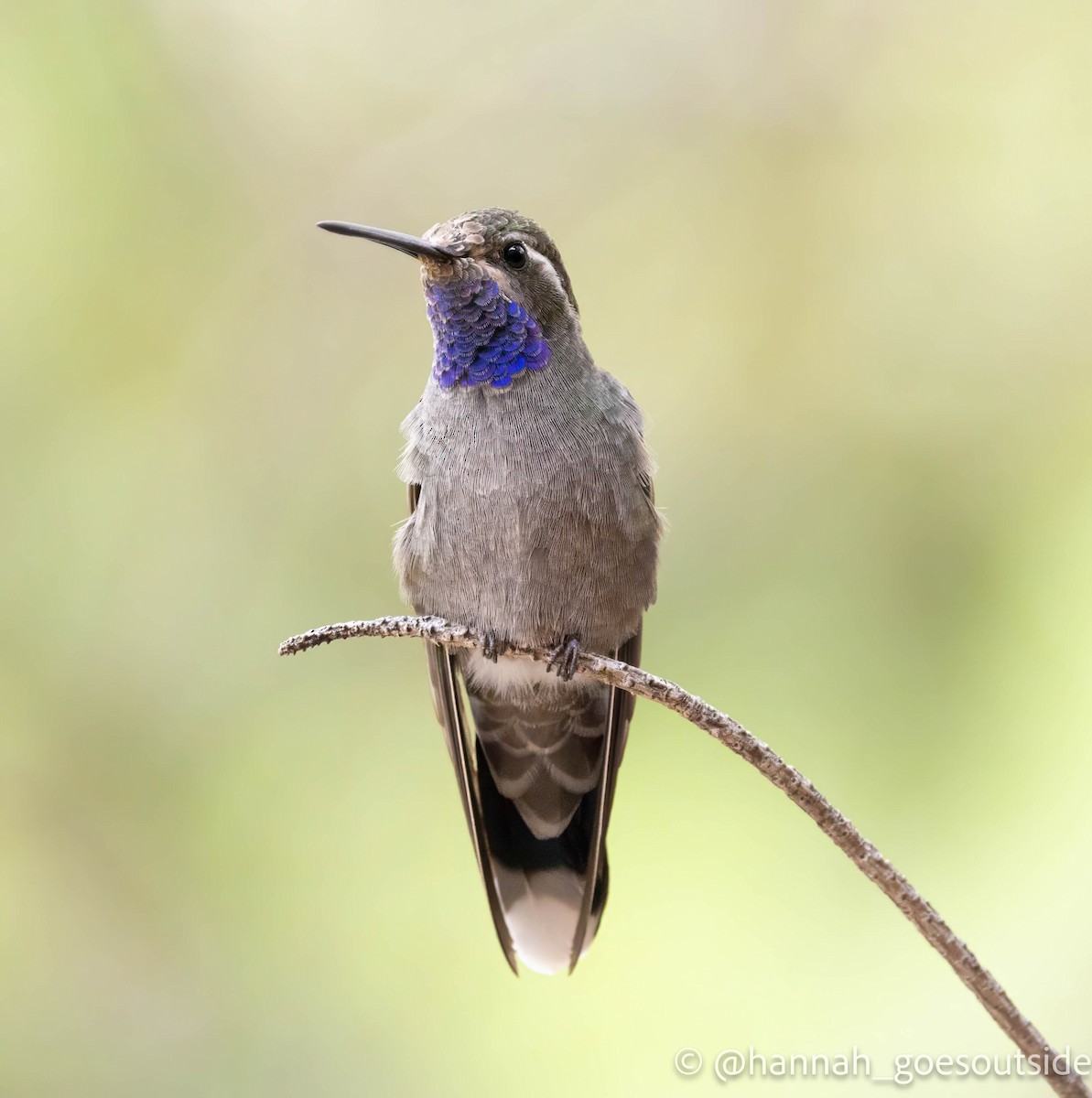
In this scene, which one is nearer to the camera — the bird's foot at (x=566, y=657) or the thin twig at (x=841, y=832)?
the thin twig at (x=841, y=832)

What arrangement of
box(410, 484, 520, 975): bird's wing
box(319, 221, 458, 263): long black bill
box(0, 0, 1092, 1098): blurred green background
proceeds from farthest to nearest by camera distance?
box(0, 0, 1092, 1098): blurred green background → box(410, 484, 520, 975): bird's wing → box(319, 221, 458, 263): long black bill

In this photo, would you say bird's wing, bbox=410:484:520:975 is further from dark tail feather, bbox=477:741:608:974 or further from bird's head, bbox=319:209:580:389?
bird's head, bbox=319:209:580:389

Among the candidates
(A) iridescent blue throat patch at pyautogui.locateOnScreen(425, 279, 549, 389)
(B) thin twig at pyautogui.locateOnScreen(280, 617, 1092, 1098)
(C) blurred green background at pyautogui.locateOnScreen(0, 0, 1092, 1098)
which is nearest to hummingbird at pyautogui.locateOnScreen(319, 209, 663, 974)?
(A) iridescent blue throat patch at pyautogui.locateOnScreen(425, 279, 549, 389)

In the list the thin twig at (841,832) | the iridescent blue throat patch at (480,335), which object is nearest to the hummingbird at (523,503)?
the iridescent blue throat patch at (480,335)

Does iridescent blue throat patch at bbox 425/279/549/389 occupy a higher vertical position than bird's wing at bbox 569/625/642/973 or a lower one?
higher

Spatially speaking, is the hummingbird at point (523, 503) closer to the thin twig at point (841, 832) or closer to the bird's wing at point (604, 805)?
the bird's wing at point (604, 805)

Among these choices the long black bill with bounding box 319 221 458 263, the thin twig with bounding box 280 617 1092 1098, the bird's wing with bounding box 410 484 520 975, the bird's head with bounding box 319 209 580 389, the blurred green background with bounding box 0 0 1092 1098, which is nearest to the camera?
the thin twig with bounding box 280 617 1092 1098

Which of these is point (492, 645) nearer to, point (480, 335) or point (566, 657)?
point (566, 657)
